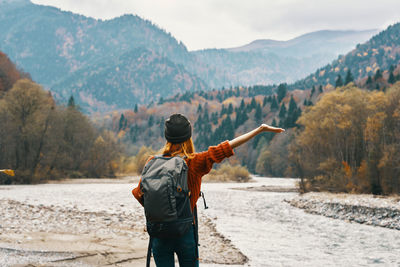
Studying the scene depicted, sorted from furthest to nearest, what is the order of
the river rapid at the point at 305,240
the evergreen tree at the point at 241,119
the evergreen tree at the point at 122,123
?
the evergreen tree at the point at 122,123 → the evergreen tree at the point at 241,119 → the river rapid at the point at 305,240

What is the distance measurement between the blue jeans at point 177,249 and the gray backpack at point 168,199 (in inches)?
3.4

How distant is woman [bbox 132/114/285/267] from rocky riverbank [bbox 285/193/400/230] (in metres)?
17.0

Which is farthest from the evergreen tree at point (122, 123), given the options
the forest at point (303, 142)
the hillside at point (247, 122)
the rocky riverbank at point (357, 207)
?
the rocky riverbank at point (357, 207)

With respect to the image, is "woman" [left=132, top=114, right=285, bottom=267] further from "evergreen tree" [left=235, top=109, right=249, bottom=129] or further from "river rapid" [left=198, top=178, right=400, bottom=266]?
"evergreen tree" [left=235, top=109, right=249, bottom=129]

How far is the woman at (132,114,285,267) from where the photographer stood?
11.0 ft

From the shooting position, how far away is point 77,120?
163 feet

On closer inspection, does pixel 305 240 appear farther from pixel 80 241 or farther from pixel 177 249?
pixel 177 249

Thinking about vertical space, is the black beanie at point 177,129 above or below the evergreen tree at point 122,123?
below

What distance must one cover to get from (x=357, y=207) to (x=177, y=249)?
68.6 ft

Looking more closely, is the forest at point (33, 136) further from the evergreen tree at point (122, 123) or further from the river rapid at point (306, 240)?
the evergreen tree at point (122, 123)

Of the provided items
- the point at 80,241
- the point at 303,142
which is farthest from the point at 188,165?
the point at 303,142

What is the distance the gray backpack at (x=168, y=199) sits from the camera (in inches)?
127

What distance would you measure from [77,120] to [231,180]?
22.7m

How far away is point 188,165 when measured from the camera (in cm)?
342
